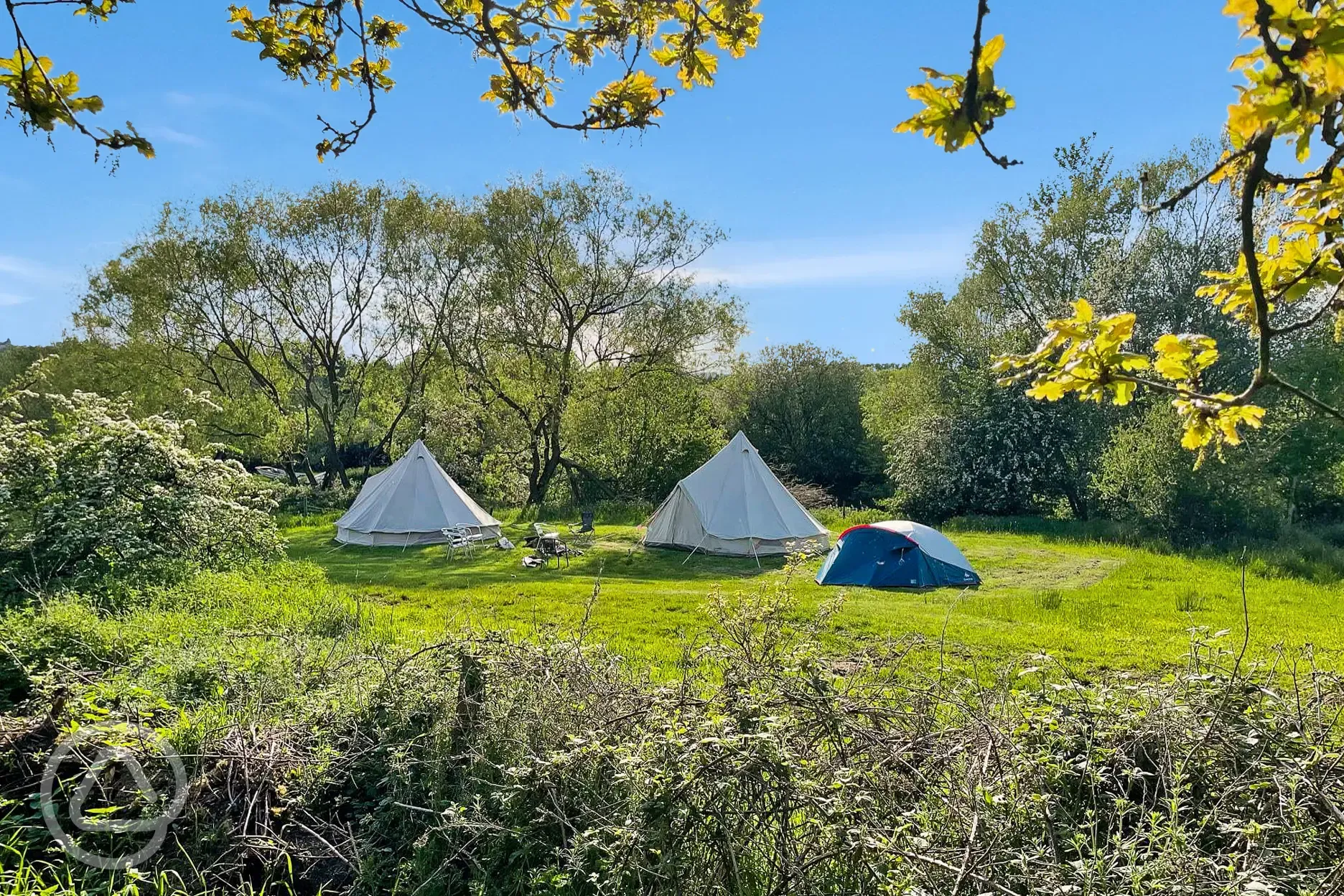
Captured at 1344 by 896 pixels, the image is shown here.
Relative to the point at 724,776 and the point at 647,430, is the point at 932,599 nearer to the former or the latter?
the point at 724,776

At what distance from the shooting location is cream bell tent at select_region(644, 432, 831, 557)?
601 inches

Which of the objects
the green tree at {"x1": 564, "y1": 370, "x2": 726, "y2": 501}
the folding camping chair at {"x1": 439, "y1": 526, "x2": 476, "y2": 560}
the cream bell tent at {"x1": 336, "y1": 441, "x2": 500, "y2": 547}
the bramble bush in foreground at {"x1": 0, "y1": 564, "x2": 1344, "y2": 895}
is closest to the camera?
the bramble bush in foreground at {"x1": 0, "y1": 564, "x2": 1344, "y2": 895}

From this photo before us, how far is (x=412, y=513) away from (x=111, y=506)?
927 centimetres

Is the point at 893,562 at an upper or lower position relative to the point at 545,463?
lower

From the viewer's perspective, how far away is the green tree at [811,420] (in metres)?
33.0

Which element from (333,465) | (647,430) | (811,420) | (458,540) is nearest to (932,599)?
(458,540)

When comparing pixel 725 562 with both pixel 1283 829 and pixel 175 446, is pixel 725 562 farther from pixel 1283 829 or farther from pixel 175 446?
pixel 1283 829

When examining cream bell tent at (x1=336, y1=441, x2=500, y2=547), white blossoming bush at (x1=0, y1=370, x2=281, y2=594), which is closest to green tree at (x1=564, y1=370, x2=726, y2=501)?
cream bell tent at (x1=336, y1=441, x2=500, y2=547)

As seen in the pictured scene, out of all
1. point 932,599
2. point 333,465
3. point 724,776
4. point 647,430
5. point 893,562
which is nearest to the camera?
point 724,776
